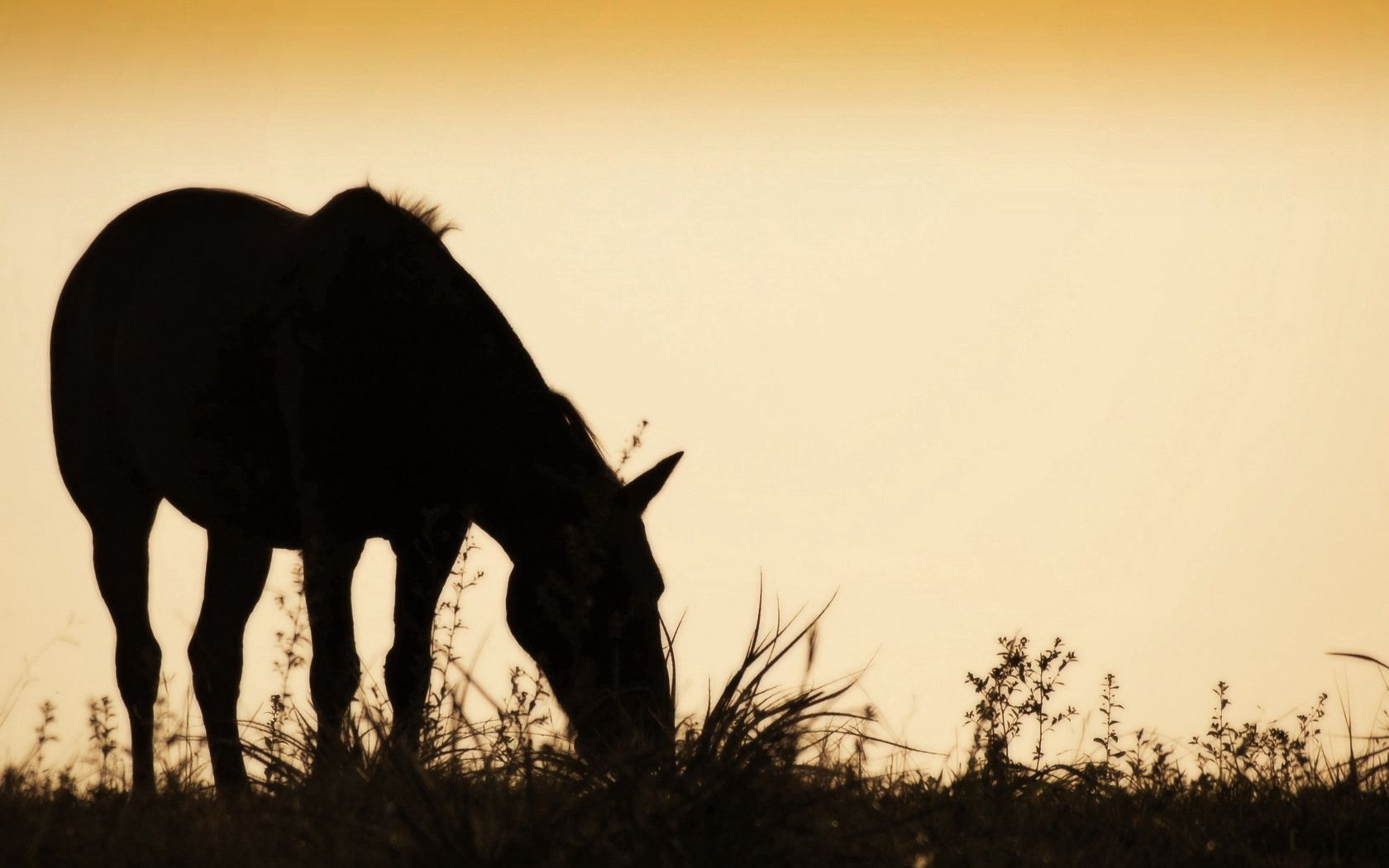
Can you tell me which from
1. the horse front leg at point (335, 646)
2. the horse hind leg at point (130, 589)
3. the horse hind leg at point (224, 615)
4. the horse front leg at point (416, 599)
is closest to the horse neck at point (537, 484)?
the horse front leg at point (416, 599)

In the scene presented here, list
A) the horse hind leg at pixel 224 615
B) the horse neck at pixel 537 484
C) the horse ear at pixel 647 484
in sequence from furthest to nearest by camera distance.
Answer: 1. the horse hind leg at pixel 224 615
2. the horse neck at pixel 537 484
3. the horse ear at pixel 647 484

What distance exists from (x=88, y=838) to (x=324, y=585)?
74.5 inches

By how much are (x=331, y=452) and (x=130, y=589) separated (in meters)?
1.88

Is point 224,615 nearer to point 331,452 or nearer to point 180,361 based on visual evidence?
point 180,361

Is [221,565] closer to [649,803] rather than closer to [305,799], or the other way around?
[305,799]

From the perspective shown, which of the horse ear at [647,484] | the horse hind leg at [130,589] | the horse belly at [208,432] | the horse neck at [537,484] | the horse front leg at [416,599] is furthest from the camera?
the horse hind leg at [130,589]

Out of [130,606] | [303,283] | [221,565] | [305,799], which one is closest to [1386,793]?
[305,799]

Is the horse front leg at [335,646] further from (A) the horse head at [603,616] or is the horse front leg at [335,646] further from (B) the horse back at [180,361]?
(A) the horse head at [603,616]

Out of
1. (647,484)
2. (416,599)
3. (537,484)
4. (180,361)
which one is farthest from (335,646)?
(180,361)

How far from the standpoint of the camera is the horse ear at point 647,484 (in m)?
5.13

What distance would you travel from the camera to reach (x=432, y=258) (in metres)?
6.00

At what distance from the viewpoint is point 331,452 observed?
5828mm

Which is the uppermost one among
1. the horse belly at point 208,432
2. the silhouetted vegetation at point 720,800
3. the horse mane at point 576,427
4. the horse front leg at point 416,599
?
the horse belly at point 208,432

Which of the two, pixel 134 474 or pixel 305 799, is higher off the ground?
pixel 134 474
